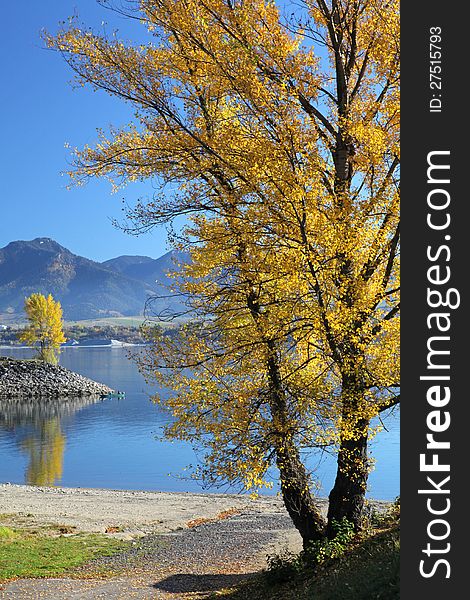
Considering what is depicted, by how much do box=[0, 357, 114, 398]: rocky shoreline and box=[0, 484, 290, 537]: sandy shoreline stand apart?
49.3 meters

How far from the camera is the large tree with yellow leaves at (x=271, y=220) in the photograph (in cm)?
995

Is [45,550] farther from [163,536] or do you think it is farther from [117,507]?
[117,507]

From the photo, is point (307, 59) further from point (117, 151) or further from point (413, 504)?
point (413, 504)

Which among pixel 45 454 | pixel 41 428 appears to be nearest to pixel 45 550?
pixel 45 454

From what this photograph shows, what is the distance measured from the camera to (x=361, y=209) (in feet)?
33.5

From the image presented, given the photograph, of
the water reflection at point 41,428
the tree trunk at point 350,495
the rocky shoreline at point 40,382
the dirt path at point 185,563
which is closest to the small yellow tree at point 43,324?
the rocky shoreline at point 40,382

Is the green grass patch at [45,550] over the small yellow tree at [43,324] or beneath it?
beneath

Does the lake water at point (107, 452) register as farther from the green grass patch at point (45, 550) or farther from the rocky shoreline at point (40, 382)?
the rocky shoreline at point (40, 382)

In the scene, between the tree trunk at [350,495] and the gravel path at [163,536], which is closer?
the tree trunk at [350,495]

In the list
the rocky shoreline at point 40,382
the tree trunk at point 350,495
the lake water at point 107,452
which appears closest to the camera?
the tree trunk at point 350,495

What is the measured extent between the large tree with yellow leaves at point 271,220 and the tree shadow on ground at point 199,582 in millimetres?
3321

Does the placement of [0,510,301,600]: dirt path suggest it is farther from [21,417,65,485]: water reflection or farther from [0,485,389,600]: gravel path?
[21,417,65,485]: water reflection

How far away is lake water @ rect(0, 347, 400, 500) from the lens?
1489 inches

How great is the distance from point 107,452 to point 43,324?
165ft
